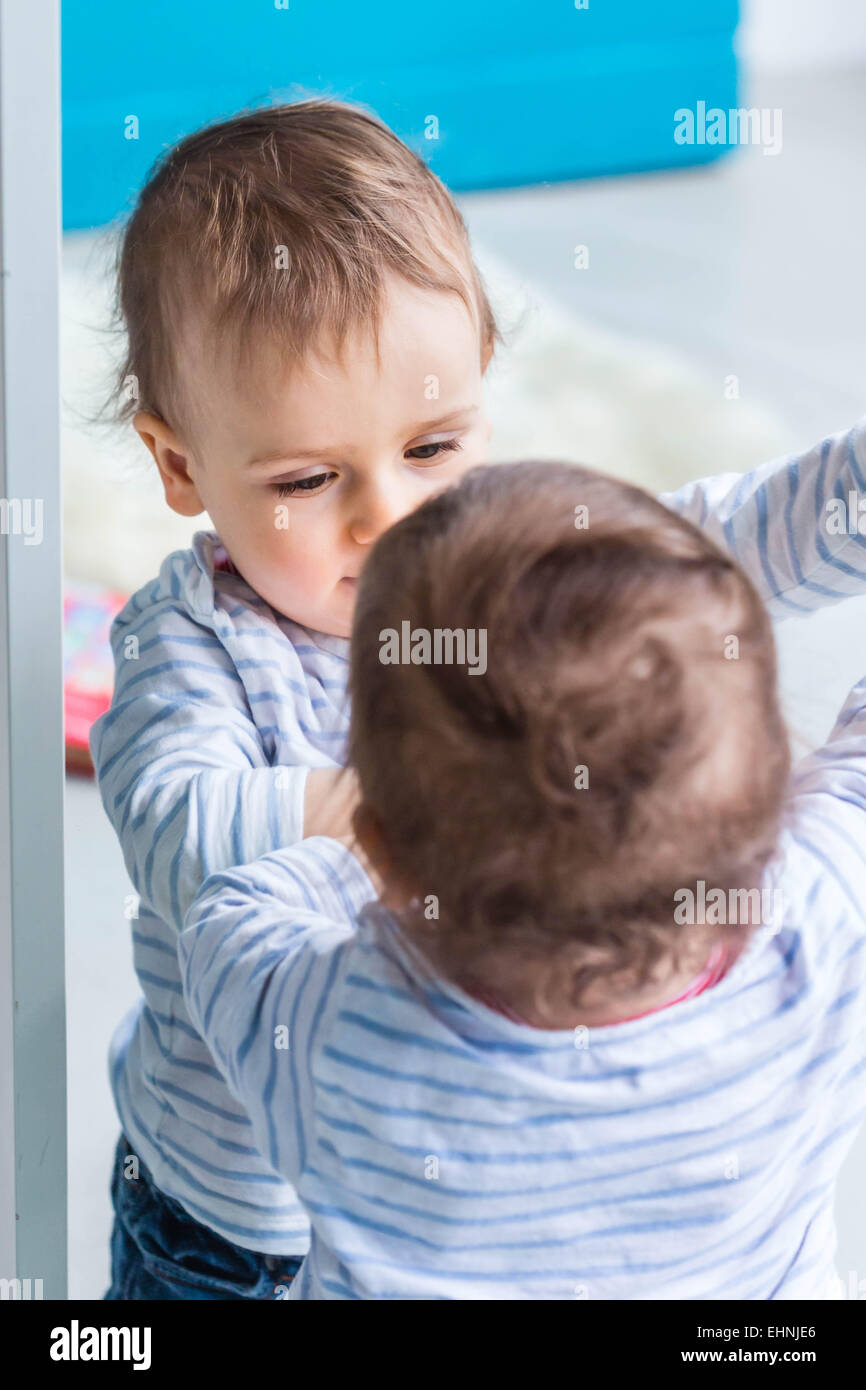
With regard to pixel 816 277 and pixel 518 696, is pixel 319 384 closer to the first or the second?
pixel 518 696

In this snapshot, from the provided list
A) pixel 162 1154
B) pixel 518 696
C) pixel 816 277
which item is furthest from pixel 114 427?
pixel 816 277

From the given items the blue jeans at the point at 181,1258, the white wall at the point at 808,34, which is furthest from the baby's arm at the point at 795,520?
the white wall at the point at 808,34

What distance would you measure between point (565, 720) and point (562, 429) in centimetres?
145

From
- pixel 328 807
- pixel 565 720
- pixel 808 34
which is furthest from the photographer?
pixel 808 34

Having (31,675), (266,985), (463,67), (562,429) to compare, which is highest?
(463,67)

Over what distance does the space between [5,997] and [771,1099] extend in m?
0.35

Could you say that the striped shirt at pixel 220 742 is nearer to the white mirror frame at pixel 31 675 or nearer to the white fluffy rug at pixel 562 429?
the white mirror frame at pixel 31 675

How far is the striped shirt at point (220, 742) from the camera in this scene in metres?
0.55

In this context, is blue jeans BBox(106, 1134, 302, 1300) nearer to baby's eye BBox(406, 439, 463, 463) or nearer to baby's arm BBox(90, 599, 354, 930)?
baby's arm BBox(90, 599, 354, 930)

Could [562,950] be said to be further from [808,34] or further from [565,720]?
[808,34]

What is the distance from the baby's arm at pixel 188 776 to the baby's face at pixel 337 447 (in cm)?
4

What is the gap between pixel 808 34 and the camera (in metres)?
3.00

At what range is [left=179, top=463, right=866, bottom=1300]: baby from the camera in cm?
39

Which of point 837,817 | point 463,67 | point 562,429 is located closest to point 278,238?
point 837,817
